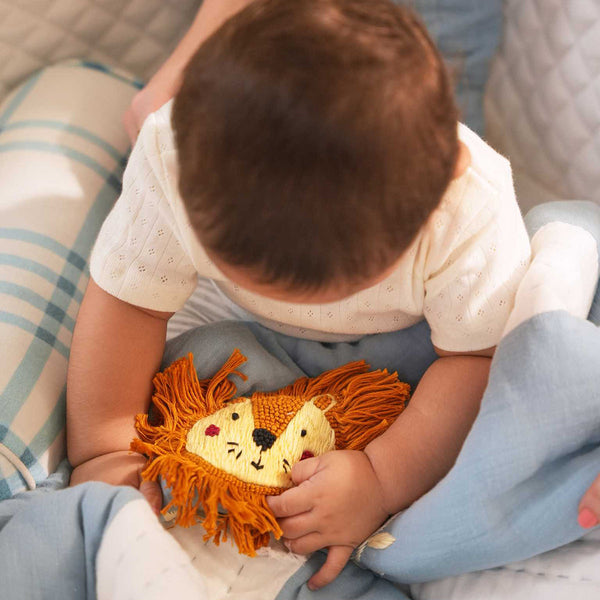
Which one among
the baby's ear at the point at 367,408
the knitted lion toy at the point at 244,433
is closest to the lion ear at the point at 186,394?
the knitted lion toy at the point at 244,433

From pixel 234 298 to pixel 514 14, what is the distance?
0.51 metres

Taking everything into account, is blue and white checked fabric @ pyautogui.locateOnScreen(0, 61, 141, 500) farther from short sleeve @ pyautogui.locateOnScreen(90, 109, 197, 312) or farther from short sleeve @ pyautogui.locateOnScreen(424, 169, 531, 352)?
short sleeve @ pyautogui.locateOnScreen(424, 169, 531, 352)

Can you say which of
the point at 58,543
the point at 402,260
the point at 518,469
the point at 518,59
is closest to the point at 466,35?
the point at 518,59

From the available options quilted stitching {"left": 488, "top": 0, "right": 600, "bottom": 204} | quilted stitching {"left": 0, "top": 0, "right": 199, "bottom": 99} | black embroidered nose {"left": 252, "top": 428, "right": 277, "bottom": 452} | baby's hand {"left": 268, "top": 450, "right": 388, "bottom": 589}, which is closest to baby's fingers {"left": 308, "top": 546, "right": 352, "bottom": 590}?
baby's hand {"left": 268, "top": 450, "right": 388, "bottom": 589}

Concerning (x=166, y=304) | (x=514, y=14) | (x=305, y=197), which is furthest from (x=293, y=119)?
(x=514, y=14)

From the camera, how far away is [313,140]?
0.46m

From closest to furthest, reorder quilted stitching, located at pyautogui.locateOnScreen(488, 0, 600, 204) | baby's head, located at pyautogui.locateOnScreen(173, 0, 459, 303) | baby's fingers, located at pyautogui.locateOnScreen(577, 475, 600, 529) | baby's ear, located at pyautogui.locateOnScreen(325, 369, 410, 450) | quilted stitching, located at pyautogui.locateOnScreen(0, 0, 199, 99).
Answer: baby's head, located at pyautogui.locateOnScreen(173, 0, 459, 303) < baby's fingers, located at pyautogui.locateOnScreen(577, 475, 600, 529) < baby's ear, located at pyautogui.locateOnScreen(325, 369, 410, 450) < quilted stitching, located at pyautogui.locateOnScreen(488, 0, 600, 204) < quilted stitching, located at pyautogui.locateOnScreen(0, 0, 199, 99)

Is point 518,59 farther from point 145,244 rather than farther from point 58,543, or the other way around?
point 58,543

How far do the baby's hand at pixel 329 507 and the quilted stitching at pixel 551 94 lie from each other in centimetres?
46

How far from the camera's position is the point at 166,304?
2.45ft

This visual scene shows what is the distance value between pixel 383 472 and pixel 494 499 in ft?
0.34

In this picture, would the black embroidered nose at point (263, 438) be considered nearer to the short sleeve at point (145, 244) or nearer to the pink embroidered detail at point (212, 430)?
the pink embroidered detail at point (212, 430)

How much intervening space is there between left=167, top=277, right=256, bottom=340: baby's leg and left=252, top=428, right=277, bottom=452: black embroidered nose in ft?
0.78

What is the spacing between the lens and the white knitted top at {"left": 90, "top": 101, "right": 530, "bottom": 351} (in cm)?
64
